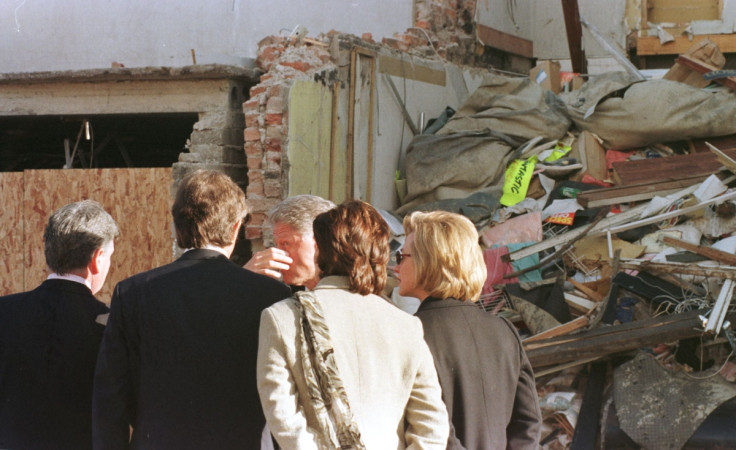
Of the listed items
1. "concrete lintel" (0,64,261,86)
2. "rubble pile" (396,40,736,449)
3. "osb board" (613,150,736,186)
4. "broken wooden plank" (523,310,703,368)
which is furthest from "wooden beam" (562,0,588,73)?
"broken wooden plank" (523,310,703,368)

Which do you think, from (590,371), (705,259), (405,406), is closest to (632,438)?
(590,371)

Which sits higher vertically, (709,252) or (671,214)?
(671,214)

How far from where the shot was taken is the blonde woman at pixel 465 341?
9.30ft

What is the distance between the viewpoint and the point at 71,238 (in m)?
2.96

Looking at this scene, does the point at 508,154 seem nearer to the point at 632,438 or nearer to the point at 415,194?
the point at 415,194

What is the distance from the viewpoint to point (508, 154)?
7.93 m

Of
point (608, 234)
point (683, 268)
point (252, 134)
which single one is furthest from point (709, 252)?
point (252, 134)

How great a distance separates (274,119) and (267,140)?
191 millimetres

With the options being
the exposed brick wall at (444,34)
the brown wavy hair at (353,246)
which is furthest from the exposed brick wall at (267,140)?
the brown wavy hair at (353,246)

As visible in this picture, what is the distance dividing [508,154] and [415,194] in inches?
39.5

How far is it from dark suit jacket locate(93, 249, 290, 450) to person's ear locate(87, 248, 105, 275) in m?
0.36

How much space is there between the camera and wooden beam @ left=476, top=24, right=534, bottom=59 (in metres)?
9.91

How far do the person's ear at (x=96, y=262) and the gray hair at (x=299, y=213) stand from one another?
0.79 meters

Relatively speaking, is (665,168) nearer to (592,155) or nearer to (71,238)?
(592,155)
